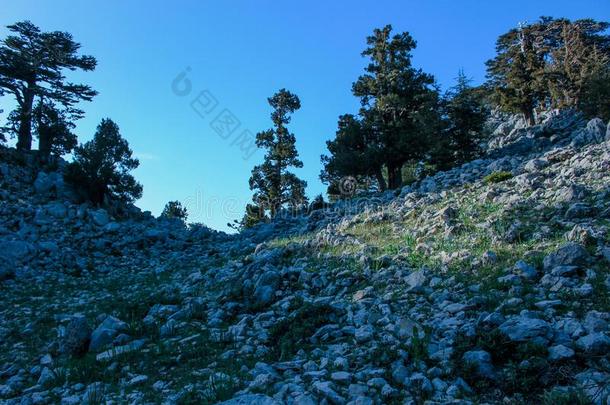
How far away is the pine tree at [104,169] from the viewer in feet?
92.2

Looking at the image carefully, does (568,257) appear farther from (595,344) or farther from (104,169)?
(104,169)

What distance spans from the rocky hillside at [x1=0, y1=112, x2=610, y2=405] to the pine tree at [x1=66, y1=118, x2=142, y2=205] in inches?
474

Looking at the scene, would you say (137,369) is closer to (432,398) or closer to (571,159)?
(432,398)

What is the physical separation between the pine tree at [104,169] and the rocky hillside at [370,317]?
1204 centimetres

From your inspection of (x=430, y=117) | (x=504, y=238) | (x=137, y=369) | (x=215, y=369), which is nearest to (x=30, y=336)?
(x=137, y=369)

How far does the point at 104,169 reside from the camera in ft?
93.4

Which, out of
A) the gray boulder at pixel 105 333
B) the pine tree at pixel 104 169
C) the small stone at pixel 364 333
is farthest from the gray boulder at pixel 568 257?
the pine tree at pixel 104 169

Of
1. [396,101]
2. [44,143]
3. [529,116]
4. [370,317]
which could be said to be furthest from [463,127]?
[44,143]

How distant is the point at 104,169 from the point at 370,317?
26254mm

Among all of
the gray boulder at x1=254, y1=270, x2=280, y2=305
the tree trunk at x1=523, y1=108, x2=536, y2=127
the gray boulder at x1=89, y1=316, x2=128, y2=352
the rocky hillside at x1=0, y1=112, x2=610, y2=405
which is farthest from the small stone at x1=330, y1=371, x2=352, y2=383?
the tree trunk at x1=523, y1=108, x2=536, y2=127

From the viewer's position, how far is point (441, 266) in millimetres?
8633

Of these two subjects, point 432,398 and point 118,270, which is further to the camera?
point 118,270

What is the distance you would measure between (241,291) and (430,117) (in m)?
22.2

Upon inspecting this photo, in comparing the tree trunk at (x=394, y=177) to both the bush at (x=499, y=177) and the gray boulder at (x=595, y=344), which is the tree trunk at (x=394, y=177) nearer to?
the bush at (x=499, y=177)
